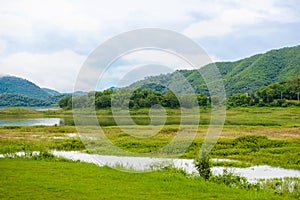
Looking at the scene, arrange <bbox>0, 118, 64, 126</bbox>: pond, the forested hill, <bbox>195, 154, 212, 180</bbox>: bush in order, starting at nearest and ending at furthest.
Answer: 1. <bbox>195, 154, 212, 180</bbox>: bush
2. <bbox>0, 118, 64, 126</bbox>: pond
3. the forested hill

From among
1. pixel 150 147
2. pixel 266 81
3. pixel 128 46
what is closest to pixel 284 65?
pixel 266 81

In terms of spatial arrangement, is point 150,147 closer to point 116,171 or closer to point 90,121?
point 116,171

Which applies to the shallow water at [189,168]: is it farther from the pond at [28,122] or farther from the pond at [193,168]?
the pond at [28,122]

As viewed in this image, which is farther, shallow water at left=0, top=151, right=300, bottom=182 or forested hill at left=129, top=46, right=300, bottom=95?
forested hill at left=129, top=46, right=300, bottom=95

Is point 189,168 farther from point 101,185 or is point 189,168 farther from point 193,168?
point 101,185

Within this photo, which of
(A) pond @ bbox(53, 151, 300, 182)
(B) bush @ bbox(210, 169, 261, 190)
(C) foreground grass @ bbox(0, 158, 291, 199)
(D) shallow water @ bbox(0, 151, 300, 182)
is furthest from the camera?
(A) pond @ bbox(53, 151, 300, 182)

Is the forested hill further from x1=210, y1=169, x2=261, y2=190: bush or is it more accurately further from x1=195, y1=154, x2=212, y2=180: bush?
x1=210, y1=169, x2=261, y2=190: bush

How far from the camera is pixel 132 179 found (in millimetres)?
14461

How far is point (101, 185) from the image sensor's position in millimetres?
12961

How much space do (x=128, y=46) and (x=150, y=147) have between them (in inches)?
577

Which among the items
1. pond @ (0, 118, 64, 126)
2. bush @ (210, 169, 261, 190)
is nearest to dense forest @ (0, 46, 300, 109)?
pond @ (0, 118, 64, 126)

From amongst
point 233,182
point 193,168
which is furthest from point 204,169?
point 193,168

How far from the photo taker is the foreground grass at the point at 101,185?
11.5 meters

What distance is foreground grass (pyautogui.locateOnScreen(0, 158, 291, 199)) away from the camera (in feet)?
37.8
